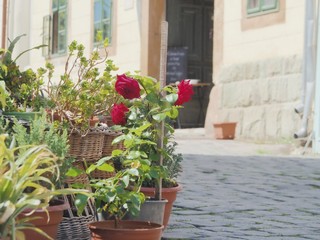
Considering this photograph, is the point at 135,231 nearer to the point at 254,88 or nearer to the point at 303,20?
the point at 303,20

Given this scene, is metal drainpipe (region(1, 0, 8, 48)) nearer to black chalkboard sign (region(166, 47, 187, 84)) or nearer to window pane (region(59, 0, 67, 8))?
window pane (region(59, 0, 67, 8))

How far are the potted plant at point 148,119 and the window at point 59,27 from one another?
13282mm

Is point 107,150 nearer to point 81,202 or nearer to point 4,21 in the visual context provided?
point 81,202

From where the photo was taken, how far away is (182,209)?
5121 mm

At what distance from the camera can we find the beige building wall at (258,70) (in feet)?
37.3

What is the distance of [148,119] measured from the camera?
363 cm

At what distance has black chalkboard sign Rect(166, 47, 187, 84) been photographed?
51.7ft

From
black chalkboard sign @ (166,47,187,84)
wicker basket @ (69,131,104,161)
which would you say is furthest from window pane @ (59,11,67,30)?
wicker basket @ (69,131,104,161)

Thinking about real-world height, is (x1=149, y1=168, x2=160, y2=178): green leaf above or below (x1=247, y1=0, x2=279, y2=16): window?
below

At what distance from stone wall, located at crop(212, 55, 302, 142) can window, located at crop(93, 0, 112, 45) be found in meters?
3.37

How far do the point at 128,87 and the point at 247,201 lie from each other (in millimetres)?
2313

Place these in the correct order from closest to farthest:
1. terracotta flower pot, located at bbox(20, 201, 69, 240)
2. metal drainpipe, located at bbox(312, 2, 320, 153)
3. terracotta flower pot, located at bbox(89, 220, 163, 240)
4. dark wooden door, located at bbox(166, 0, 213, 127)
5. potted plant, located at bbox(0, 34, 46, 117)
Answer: terracotta flower pot, located at bbox(20, 201, 69, 240) → terracotta flower pot, located at bbox(89, 220, 163, 240) → potted plant, located at bbox(0, 34, 46, 117) → metal drainpipe, located at bbox(312, 2, 320, 153) → dark wooden door, located at bbox(166, 0, 213, 127)

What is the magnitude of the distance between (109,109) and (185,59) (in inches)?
475

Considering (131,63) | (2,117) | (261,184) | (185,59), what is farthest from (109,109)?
(185,59)
